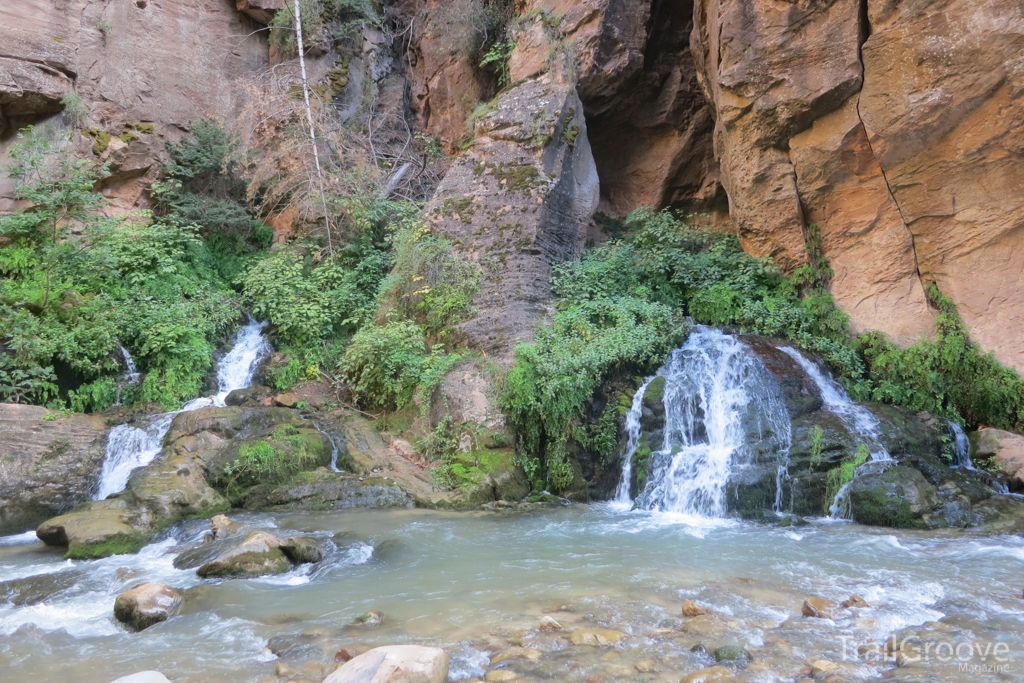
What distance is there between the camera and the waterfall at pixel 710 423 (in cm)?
834

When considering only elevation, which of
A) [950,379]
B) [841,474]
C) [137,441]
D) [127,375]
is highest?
[127,375]

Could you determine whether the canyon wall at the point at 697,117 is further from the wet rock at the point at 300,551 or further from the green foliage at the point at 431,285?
the wet rock at the point at 300,551

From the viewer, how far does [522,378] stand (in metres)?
9.04

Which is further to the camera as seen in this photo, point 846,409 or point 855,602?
point 846,409

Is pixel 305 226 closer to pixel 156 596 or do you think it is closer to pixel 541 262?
pixel 541 262

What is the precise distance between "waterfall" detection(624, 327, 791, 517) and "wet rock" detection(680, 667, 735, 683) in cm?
431

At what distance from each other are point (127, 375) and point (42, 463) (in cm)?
220

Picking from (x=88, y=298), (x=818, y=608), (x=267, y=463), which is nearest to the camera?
(x=818, y=608)

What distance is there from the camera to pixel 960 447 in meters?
8.94

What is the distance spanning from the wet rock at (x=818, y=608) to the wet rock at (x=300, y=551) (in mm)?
4209

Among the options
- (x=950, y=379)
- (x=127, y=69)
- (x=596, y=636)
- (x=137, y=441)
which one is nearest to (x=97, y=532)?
(x=137, y=441)

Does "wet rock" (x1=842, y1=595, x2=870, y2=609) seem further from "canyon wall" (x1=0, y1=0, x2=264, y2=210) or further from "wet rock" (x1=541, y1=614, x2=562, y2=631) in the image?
"canyon wall" (x1=0, y1=0, x2=264, y2=210)

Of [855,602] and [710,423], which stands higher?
[710,423]

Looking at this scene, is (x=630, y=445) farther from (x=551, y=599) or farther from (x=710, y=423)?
(x=551, y=599)
